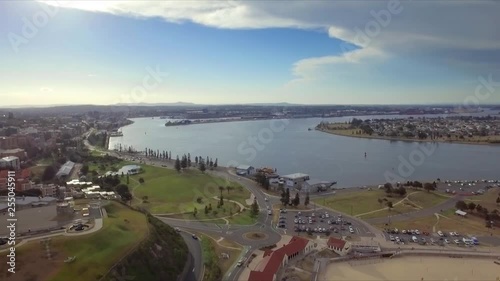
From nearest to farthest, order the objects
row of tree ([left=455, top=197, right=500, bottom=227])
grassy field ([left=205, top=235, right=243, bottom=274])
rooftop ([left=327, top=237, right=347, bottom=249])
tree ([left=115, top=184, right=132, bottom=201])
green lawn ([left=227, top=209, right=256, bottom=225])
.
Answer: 1. grassy field ([left=205, top=235, right=243, bottom=274])
2. rooftop ([left=327, top=237, right=347, bottom=249])
3. green lawn ([left=227, top=209, right=256, bottom=225])
4. row of tree ([left=455, top=197, right=500, bottom=227])
5. tree ([left=115, top=184, right=132, bottom=201])

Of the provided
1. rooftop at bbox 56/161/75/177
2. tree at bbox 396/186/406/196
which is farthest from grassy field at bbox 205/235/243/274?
rooftop at bbox 56/161/75/177

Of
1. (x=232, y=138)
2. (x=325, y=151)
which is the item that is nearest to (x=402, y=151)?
(x=325, y=151)

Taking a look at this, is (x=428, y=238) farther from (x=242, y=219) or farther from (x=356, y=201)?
(x=242, y=219)

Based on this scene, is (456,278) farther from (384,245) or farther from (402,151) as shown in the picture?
(402,151)

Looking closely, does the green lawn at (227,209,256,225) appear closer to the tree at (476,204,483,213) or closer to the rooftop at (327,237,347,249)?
the rooftop at (327,237,347,249)

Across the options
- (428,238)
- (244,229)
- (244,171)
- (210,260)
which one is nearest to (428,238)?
(428,238)

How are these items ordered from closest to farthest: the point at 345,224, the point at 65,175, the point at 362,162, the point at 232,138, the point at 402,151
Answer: the point at 345,224
the point at 65,175
the point at 362,162
the point at 402,151
the point at 232,138

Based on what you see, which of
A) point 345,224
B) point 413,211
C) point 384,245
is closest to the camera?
point 384,245
